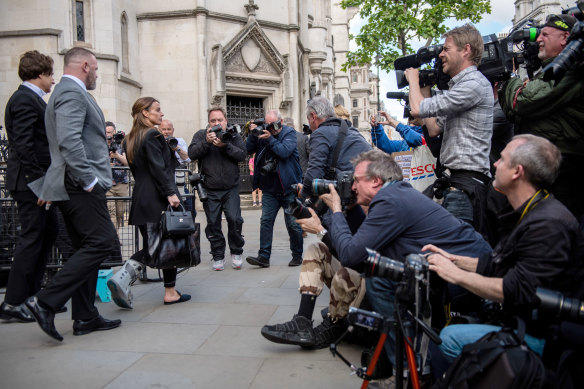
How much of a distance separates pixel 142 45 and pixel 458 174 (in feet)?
51.5

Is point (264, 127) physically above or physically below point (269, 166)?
above

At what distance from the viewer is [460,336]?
2.62m

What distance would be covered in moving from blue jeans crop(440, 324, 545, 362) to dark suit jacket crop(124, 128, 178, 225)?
3.22m

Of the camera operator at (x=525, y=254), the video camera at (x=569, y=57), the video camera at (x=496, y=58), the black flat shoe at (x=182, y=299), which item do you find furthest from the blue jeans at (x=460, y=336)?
the black flat shoe at (x=182, y=299)

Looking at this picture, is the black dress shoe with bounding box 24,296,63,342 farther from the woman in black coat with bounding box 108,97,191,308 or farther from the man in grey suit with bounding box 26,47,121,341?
the woman in black coat with bounding box 108,97,191,308

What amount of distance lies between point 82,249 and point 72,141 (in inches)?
34.6

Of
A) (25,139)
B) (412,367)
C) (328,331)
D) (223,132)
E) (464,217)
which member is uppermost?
(223,132)

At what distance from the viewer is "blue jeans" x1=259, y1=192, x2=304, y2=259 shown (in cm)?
715

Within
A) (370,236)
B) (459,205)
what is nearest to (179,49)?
(459,205)

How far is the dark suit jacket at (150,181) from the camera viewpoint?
16.5 feet

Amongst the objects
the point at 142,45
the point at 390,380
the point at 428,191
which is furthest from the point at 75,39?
the point at 390,380

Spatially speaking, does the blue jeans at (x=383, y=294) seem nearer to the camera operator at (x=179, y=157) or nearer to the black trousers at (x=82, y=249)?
the black trousers at (x=82, y=249)

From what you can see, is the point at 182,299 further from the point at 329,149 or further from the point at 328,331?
the point at 329,149

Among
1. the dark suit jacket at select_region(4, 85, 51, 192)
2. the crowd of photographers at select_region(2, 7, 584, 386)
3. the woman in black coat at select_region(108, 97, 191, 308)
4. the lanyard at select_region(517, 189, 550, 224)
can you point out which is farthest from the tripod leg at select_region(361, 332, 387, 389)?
the dark suit jacket at select_region(4, 85, 51, 192)
